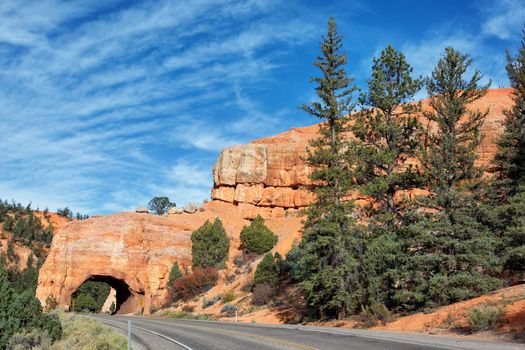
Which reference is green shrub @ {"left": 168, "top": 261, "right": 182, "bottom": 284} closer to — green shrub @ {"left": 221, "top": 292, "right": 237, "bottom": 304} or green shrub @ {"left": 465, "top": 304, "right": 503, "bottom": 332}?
green shrub @ {"left": 221, "top": 292, "right": 237, "bottom": 304}

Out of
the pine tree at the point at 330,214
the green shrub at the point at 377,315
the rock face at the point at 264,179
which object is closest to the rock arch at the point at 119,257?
the rock face at the point at 264,179

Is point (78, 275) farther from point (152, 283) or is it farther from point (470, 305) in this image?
point (470, 305)

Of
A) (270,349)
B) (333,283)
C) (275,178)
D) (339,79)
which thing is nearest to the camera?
(270,349)

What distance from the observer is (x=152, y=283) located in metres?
55.7

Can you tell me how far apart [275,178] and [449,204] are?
49.7 metres

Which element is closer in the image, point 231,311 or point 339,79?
point 339,79

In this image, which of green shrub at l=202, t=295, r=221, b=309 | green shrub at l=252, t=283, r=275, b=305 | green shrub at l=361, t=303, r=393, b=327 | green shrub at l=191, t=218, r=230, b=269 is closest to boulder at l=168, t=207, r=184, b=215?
green shrub at l=191, t=218, r=230, b=269

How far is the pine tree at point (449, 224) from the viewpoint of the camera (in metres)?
22.0

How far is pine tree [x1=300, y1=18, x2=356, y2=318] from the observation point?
1071 inches

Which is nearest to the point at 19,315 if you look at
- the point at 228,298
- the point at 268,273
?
the point at 268,273

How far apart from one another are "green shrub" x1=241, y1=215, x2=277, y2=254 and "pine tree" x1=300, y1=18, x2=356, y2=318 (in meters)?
25.9

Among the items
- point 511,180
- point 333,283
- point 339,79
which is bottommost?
point 333,283

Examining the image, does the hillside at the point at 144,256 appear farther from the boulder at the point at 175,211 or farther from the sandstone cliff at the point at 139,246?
the boulder at the point at 175,211

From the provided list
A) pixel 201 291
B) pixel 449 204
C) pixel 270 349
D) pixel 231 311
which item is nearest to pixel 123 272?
pixel 201 291
